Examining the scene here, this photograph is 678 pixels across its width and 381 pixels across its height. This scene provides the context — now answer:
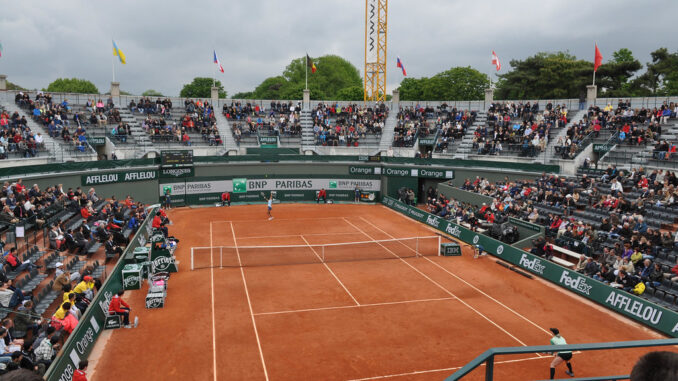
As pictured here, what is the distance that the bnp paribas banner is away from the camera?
4344cm

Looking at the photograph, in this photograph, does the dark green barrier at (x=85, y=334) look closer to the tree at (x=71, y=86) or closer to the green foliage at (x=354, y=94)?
the green foliage at (x=354, y=94)

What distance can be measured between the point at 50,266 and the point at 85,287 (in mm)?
4071

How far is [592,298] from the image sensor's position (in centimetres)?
2092

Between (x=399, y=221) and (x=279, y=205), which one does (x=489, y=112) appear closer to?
(x=399, y=221)

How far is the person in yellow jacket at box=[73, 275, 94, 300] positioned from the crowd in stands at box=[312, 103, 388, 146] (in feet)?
114

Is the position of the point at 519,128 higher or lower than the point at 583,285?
higher

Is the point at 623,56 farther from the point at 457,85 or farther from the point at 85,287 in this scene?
the point at 85,287

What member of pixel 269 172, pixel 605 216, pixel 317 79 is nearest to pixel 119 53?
pixel 269 172

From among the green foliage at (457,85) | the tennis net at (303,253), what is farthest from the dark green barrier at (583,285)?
the green foliage at (457,85)

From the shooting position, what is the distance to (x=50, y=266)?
782 inches

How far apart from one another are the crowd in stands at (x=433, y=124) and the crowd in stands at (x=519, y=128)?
232cm

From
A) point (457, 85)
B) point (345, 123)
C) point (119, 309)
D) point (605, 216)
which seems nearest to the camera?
point (119, 309)

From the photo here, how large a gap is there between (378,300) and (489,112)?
34921 mm

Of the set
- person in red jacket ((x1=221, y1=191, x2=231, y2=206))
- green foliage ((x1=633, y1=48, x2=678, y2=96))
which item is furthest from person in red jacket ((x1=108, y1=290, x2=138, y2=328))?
green foliage ((x1=633, y1=48, x2=678, y2=96))
